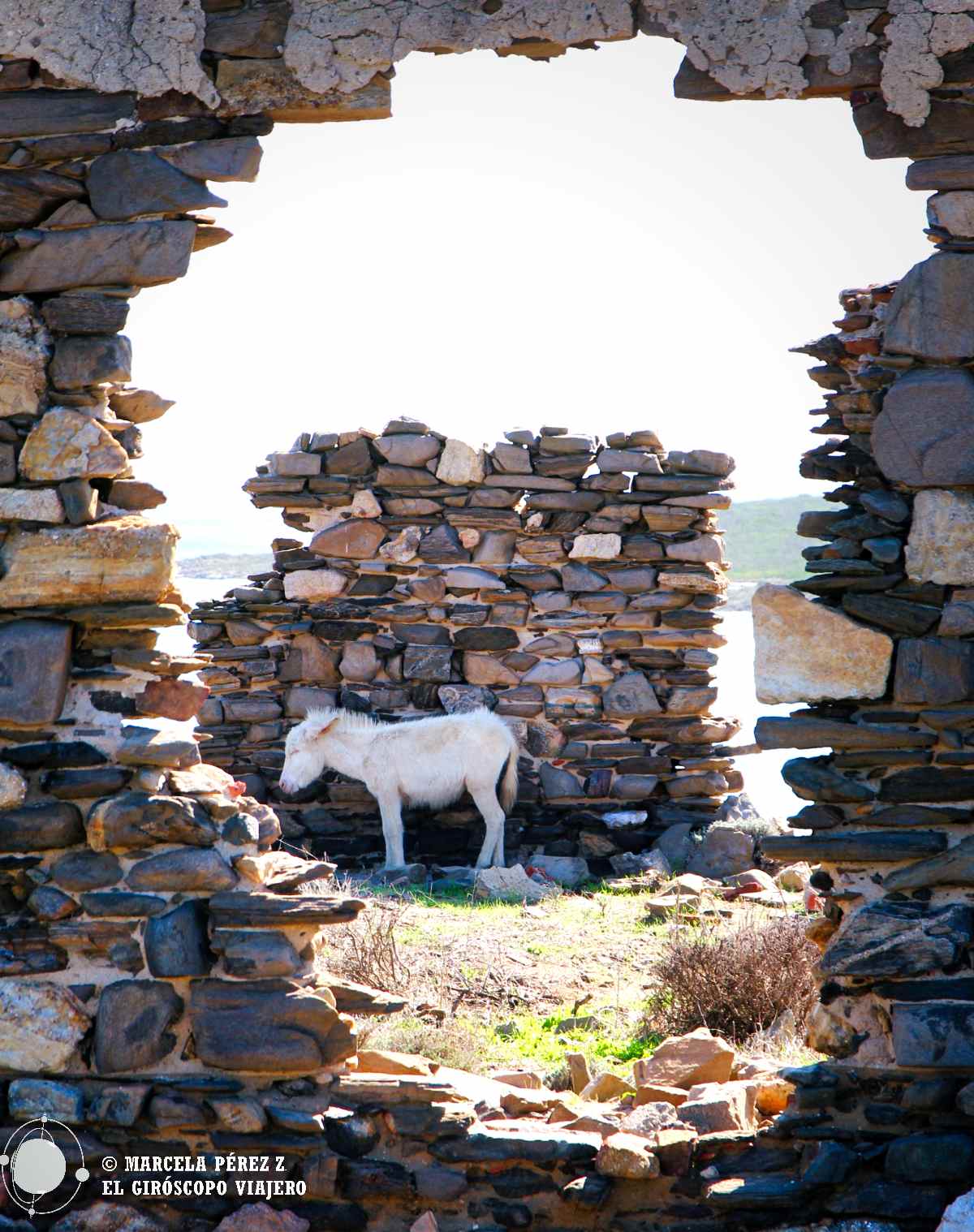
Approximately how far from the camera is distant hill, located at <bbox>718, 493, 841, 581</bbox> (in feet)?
73.4

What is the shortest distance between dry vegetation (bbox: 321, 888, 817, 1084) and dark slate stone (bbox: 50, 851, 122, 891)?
3.76 ft

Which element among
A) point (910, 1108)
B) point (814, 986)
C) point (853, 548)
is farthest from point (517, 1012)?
point (853, 548)

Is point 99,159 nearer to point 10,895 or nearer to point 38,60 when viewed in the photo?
point 38,60

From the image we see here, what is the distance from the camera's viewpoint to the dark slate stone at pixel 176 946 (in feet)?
13.6

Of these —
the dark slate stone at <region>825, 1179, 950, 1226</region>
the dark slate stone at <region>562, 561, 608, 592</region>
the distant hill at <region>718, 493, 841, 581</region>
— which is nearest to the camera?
the dark slate stone at <region>825, 1179, 950, 1226</region>

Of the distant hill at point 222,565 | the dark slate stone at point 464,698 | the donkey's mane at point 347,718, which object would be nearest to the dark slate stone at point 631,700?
the dark slate stone at point 464,698

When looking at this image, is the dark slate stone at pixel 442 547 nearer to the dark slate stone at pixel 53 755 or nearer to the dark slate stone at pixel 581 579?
the dark slate stone at pixel 581 579

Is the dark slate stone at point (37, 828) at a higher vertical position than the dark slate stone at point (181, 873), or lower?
higher

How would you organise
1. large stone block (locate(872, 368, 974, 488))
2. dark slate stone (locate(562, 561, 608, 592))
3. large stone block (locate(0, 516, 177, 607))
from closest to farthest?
large stone block (locate(872, 368, 974, 488))
large stone block (locate(0, 516, 177, 607))
dark slate stone (locate(562, 561, 608, 592))

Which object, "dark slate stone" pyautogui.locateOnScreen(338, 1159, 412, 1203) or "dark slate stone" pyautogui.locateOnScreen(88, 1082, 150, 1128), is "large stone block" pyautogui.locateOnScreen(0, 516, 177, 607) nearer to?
"dark slate stone" pyautogui.locateOnScreen(88, 1082, 150, 1128)

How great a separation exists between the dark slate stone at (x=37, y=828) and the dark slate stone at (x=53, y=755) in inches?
4.7

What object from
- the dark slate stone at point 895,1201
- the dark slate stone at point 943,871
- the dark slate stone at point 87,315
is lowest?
the dark slate stone at point 895,1201

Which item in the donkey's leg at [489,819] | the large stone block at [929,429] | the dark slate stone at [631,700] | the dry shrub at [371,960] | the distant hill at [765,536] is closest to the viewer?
the large stone block at [929,429]

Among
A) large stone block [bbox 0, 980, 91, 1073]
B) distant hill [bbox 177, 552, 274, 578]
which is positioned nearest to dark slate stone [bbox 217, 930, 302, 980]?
large stone block [bbox 0, 980, 91, 1073]
